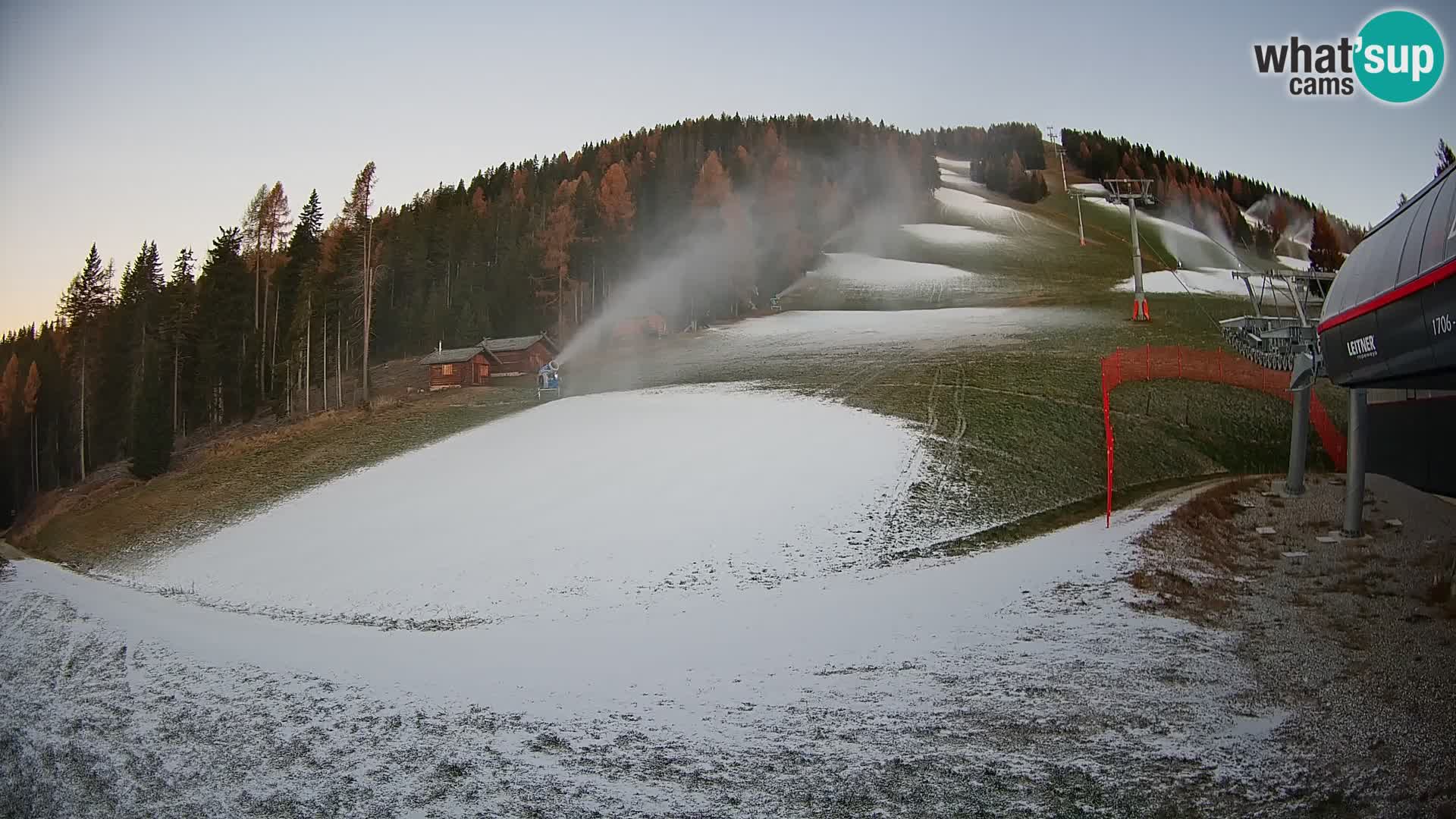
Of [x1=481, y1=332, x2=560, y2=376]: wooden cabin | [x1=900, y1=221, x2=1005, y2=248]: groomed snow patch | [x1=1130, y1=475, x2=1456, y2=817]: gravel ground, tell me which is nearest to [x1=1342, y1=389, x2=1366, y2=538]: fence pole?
[x1=1130, y1=475, x2=1456, y2=817]: gravel ground

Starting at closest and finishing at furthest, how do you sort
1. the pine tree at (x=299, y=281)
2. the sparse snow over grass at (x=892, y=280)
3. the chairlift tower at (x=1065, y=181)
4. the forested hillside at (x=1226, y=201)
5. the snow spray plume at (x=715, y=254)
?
the forested hillside at (x=1226, y=201)
the chairlift tower at (x=1065, y=181)
the pine tree at (x=299, y=281)
the sparse snow over grass at (x=892, y=280)
the snow spray plume at (x=715, y=254)

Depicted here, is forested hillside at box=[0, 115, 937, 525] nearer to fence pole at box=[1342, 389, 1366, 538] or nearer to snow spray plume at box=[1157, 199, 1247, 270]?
snow spray plume at box=[1157, 199, 1247, 270]

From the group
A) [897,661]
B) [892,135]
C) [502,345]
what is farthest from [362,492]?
[892,135]

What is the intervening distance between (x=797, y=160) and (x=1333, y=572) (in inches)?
816

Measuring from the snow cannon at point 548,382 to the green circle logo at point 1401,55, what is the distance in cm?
1566

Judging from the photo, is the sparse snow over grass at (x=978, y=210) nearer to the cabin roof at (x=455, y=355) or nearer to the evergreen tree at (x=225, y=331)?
the cabin roof at (x=455, y=355)

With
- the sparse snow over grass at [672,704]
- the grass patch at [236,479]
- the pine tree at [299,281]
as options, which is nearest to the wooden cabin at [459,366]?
the grass patch at [236,479]

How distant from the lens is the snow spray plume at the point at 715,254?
21.8 m

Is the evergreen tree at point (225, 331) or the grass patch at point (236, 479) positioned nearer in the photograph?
the grass patch at point (236, 479)

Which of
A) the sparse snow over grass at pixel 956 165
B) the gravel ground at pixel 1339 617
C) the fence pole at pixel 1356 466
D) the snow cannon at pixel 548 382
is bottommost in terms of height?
the gravel ground at pixel 1339 617

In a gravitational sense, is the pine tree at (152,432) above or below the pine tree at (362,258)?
below

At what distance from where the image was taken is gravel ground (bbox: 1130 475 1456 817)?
4926 mm

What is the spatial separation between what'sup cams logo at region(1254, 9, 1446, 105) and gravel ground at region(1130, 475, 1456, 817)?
453 cm

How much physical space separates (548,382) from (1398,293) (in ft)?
53.5
